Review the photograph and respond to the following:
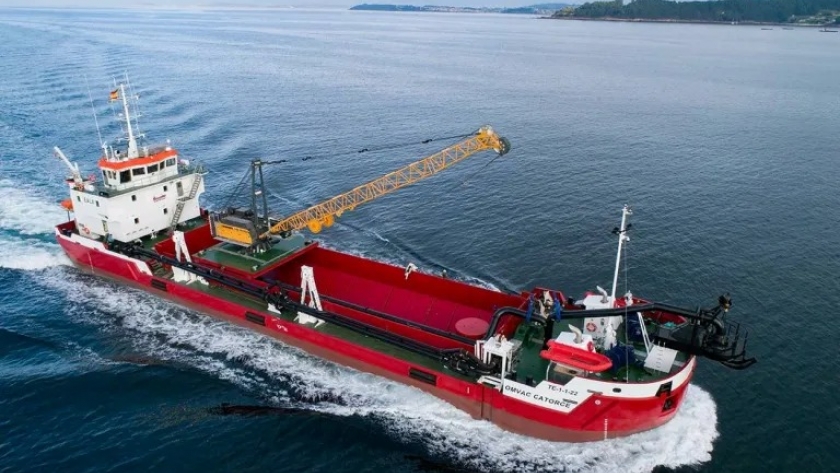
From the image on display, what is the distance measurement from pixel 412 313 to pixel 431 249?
787 cm

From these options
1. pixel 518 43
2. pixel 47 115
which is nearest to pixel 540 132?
pixel 47 115

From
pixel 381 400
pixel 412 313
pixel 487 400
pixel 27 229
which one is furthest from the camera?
pixel 27 229

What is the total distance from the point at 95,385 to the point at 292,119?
139ft

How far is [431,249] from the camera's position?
3241 centimetres

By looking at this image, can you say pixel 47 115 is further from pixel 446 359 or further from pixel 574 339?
pixel 574 339

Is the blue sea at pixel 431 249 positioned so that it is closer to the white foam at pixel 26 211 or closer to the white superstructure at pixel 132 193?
the white foam at pixel 26 211

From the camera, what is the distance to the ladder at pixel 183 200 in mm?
29953

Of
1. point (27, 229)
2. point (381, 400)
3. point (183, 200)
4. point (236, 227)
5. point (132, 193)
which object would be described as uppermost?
point (132, 193)

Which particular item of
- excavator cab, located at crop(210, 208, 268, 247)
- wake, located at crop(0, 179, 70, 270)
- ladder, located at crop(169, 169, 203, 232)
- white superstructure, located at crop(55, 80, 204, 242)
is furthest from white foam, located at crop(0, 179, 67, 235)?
excavator cab, located at crop(210, 208, 268, 247)

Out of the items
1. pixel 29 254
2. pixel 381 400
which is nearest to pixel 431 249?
pixel 381 400

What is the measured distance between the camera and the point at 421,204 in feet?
128

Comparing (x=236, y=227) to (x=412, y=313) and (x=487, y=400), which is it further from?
(x=487, y=400)

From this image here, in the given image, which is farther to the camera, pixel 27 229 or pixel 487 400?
pixel 27 229

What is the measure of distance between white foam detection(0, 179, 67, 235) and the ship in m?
6.01
